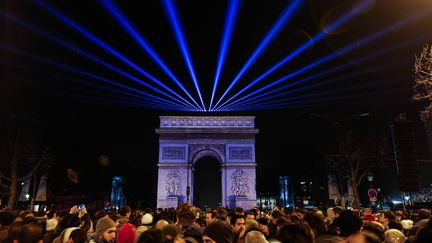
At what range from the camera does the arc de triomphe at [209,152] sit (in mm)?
40156

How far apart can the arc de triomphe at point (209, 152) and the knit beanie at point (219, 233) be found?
3645 cm

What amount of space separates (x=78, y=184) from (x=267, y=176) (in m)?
35.4

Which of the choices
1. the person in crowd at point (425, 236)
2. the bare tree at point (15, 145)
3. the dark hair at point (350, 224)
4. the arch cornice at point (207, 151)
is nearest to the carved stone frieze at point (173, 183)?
the arch cornice at point (207, 151)

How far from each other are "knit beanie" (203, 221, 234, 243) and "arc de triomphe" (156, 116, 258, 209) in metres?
36.4

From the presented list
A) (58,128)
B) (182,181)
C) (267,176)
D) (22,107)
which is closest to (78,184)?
(58,128)

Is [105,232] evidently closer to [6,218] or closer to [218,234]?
[6,218]

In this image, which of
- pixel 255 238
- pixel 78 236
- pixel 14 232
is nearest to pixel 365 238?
pixel 255 238

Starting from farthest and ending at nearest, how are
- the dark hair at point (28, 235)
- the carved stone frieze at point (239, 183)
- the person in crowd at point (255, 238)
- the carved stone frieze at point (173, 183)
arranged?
the carved stone frieze at point (239, 183) < the carved stone frieze at point (173, 183) < the dark hair at point (28, 235) < the person in crowd at point (255, 238)

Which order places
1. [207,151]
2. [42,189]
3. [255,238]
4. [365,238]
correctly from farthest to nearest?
[207,151], [42,189], [255,238], [365,238]

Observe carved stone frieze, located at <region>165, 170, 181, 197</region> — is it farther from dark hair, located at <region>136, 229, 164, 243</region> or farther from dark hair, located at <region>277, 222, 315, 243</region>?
dark hair, located at <region>136, 229, 164, 243</region>

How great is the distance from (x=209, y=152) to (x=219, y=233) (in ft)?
129

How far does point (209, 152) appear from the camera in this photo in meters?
43.0

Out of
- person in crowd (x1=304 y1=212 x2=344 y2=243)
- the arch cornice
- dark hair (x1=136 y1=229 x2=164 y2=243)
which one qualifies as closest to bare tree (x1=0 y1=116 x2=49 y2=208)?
the arch cornice

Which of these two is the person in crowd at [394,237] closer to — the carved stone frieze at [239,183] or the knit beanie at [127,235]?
the knit beanie at [127,235]
